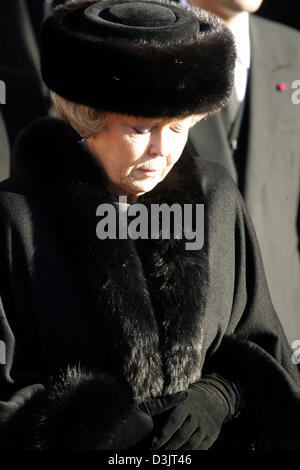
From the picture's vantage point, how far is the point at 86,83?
2.09 m

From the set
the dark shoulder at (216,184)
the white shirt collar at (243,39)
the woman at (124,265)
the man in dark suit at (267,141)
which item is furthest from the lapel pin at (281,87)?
the woman at (124,265)

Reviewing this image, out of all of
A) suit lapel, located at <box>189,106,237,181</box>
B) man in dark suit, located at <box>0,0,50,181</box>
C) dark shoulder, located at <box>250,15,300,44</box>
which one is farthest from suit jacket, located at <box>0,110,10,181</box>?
dark shoulder, located at <box>250,15,300,44</box>

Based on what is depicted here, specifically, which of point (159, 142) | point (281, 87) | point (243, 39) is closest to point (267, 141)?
point (281, 87)

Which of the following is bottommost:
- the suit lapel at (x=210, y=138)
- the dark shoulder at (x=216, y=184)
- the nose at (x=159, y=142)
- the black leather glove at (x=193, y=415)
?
the black leather glove at (x=193, y=415)

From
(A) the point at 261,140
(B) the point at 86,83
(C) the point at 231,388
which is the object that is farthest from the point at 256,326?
(A) the point at 261,140

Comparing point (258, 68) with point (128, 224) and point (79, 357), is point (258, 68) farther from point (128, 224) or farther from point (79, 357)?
point (79, 357)

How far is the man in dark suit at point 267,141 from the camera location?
10.9 feet

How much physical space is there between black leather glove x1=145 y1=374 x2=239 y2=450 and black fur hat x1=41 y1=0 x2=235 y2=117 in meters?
0.58

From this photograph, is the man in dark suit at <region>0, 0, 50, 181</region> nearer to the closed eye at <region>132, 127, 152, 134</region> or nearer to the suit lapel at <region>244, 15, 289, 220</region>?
the suit lapel at <region>244, 15, 289, 220</region>

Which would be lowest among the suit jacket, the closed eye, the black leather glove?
the black leather glove

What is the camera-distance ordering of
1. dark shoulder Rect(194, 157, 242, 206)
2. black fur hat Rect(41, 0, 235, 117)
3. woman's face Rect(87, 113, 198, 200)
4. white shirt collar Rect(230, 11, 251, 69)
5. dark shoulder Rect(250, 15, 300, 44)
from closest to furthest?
1. black fur hat Rect(41, 0, 235, 117)
2. woman's face Rect(87, 113, 198, 200)
3. dark shoulder Rect(194, 157, 242, 206)
4. white shirt collar Rect(230, 11, 251, 69)
5. dark shoulder Rect(250, 15, 300, 44)

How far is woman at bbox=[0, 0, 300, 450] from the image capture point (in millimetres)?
2078

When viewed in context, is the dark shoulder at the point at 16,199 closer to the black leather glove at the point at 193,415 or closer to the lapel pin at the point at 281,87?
the black leather glove at the point at 193,415
